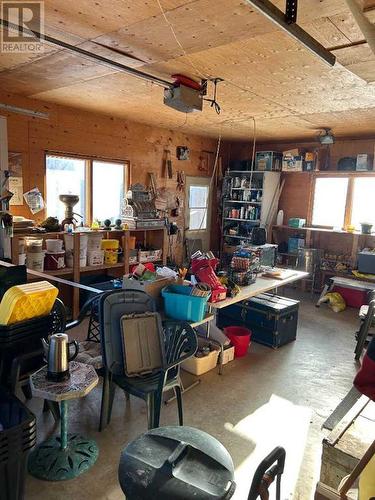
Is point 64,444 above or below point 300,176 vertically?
below

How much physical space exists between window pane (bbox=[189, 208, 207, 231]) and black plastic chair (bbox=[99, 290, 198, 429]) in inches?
172

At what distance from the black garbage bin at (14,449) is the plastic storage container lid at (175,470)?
0.57 metres

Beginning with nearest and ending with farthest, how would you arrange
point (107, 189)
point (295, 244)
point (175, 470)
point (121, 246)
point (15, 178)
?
point (175, 470) < point (15, 178) < point (121, 246) < point (107, 189) < point (295, 244)

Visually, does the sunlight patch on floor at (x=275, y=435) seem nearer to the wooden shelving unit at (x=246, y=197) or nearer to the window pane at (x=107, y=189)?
the window pane at (x=107, y=189)

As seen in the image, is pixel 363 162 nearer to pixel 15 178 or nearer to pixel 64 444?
pixel 15 178

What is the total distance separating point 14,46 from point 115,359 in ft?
7.64

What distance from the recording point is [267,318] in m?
3.93

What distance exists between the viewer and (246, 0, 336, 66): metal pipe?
1.54 m

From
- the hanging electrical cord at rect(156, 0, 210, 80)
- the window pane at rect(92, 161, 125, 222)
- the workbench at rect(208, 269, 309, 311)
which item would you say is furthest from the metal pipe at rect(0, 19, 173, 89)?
the window pane at rect(92, 161, 125, 222)

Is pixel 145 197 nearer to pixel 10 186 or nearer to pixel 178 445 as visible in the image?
pixel 10 186

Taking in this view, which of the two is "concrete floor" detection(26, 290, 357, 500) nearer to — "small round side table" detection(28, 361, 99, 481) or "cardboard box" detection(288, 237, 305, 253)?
"small round side table" detection(28, 361, 99, 481)

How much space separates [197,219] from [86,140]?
2.78m

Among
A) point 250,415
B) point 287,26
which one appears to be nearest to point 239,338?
point 250,415

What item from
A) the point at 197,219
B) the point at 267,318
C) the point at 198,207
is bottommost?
the point at 267,318
